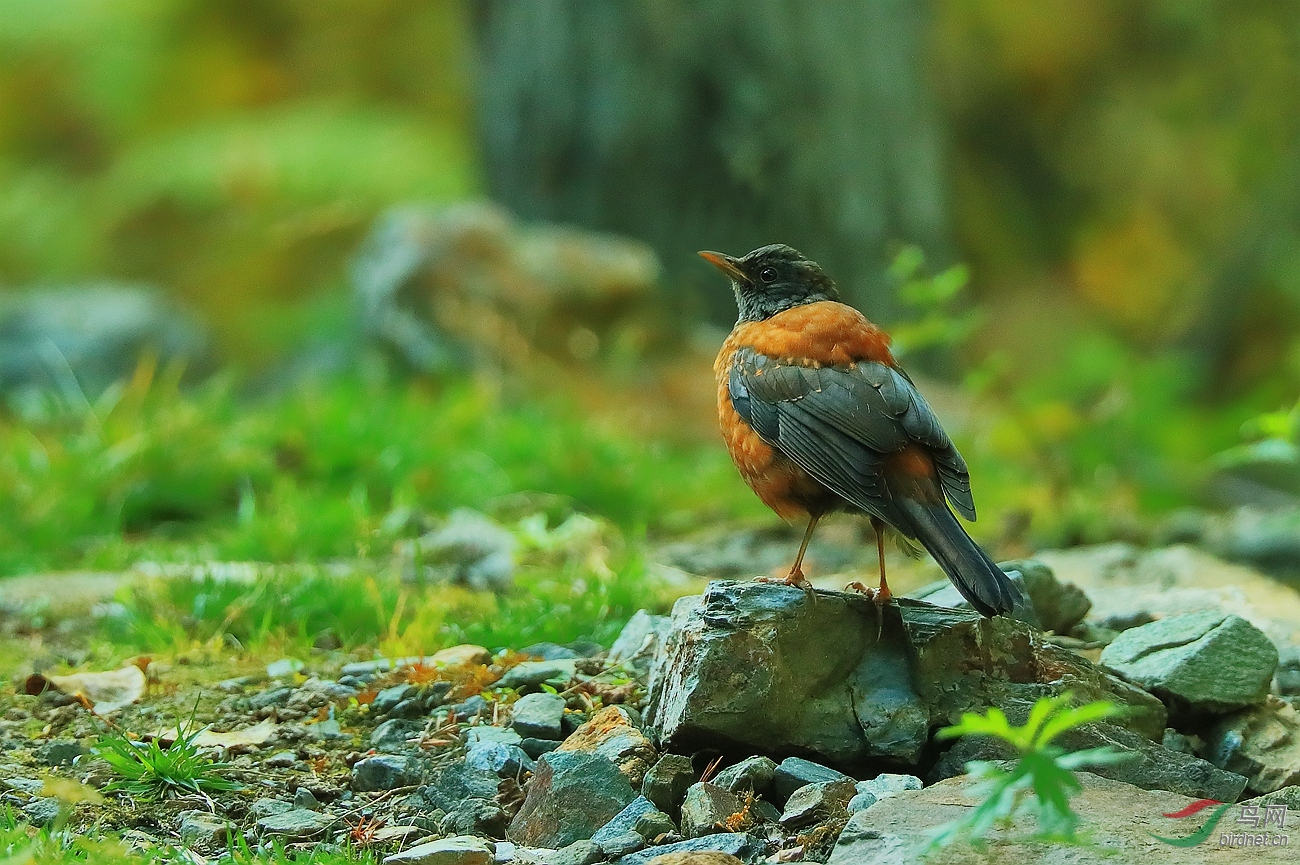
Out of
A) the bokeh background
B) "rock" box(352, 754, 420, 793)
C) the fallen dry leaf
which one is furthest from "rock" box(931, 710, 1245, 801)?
the fallen dry leaf

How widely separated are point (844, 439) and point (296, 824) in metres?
1.53

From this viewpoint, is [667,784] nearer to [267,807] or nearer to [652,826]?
[652,826]

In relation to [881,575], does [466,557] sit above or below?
below

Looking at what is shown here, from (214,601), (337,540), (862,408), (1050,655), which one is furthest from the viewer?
(337,540)

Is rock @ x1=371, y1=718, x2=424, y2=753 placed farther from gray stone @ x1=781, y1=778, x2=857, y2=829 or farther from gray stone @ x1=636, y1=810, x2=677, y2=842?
gray stone @ x1=781, y1=778, x2=857, y2=829

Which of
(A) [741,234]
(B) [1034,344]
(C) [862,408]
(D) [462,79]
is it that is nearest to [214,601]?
(C) [862,408]

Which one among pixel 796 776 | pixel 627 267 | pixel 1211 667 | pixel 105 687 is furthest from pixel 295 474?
pixel 1211 667

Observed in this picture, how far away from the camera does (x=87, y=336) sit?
369 inches

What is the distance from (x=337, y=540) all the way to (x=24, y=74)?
42.4 feet

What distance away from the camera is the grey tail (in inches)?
114

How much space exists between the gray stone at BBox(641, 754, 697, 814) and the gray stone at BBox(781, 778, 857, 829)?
23 centimetres

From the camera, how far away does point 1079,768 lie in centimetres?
289

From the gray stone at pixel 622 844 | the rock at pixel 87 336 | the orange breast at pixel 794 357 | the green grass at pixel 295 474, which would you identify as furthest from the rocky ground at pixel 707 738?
the rock at pixel 87 336

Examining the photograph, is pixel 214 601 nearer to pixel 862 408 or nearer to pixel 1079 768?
pixel 862 408
